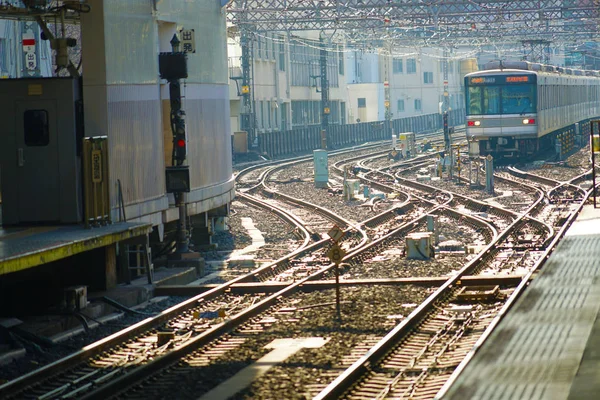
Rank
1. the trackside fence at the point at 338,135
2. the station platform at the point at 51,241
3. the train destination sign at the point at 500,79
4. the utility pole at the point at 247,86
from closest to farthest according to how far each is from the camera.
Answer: the station platform at the point at 51,241, the train destination sign at the point at 500,79, the utility pole at the point at 247,86, the trackside fence at the point at 338,135

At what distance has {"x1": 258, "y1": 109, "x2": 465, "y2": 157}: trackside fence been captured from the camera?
51219 millimetres

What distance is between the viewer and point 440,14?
171 ft

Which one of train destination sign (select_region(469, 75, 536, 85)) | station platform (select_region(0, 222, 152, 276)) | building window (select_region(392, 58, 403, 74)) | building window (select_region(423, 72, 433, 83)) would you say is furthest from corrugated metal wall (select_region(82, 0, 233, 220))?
building window (select_region(423, 72, 433, 83))

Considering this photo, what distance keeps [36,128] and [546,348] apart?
8.35 meters

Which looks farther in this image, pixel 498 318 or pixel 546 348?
pixel 498 318

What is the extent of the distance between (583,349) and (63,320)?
20.8 ft

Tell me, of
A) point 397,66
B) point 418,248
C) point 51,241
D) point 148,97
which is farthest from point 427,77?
point 51,241

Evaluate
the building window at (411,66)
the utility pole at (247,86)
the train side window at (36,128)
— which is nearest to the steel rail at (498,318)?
the train side window at (36,128)

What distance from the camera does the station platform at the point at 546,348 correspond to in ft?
21.4

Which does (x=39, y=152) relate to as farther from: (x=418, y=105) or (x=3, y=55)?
(x=418, y=105)

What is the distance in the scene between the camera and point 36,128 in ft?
46.5

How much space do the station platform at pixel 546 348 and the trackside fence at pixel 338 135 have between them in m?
39.2

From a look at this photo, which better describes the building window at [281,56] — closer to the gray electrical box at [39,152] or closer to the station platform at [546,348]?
the gray electrical box at [39,152]

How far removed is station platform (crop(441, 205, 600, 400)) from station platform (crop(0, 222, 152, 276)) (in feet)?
15.5
